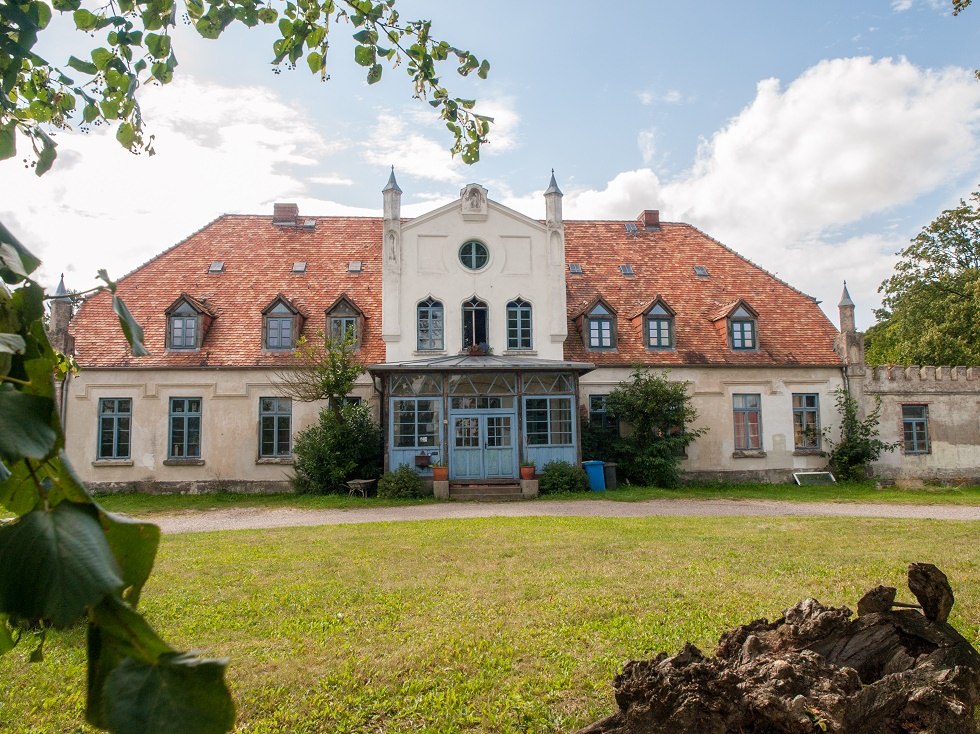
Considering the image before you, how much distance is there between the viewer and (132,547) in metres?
0.62

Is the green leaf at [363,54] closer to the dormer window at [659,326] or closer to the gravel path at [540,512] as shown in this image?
the gravel path at [540,512]

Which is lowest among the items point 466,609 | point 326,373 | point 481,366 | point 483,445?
point 466,609

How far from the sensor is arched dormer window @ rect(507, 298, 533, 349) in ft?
72.7

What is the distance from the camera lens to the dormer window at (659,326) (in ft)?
76.3

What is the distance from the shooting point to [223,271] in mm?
24516

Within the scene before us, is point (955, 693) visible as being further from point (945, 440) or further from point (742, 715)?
point (945, 440)

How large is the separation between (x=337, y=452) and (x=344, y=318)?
4827 mm

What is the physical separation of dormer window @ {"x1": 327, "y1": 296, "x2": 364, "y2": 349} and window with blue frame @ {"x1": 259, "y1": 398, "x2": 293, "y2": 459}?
266 centimetres

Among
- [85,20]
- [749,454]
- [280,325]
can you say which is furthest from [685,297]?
[85,20]

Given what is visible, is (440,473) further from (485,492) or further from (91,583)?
(91,583)

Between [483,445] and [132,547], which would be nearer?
[132,547]

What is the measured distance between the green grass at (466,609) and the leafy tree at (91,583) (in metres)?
2.29

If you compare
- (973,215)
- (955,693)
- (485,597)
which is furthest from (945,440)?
(955,693)

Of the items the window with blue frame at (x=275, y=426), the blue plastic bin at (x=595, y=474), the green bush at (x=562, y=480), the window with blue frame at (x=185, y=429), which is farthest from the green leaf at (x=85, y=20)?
the window with blue frame at (x=185, y=429)
